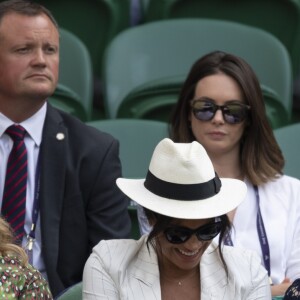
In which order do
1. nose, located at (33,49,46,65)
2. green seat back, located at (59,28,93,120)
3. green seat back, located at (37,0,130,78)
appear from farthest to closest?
green seat back, located at (37,0,130,78) < green seat back, located at (59,28,93,120) < nose, located at (33,49,46,65)

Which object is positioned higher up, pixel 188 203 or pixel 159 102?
pixel 188 203

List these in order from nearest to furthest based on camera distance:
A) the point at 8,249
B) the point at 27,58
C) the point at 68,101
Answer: the point at 8,249 < the point at 27,58 < the point at 68,101

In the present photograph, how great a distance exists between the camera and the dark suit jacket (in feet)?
14.0

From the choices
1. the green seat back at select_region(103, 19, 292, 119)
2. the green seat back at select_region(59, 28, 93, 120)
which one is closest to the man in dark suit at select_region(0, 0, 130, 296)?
the green seat back at select_region(59, 28, 93, 120)

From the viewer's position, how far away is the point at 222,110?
449 cm

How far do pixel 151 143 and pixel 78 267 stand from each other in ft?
2.82

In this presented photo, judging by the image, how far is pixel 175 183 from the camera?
3.45 meters

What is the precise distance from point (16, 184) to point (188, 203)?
110cm

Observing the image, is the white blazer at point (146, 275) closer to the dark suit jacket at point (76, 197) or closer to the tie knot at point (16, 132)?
the dark suit jacket at point (76, 197)

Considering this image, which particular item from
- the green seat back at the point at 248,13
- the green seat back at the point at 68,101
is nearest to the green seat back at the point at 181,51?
the green seat back at the point at 248,13

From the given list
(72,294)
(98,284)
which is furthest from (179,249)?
(72,294)

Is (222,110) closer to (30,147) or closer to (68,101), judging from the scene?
(30,147)

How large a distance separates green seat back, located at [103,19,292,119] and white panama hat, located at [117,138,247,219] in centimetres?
224

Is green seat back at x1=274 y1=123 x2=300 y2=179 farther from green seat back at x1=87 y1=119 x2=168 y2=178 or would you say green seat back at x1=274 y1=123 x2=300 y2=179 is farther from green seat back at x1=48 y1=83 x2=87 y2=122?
green seat back at x1=48 y1=83 x2=87 y2=122
